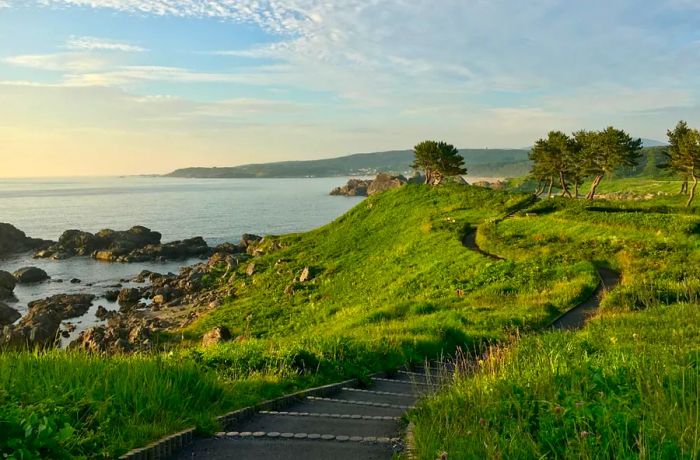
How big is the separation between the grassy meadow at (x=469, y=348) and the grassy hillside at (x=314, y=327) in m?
0.05

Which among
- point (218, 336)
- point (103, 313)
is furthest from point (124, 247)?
point (218, 336)

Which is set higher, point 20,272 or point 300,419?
A: point 300,419

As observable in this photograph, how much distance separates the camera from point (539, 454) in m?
5.59

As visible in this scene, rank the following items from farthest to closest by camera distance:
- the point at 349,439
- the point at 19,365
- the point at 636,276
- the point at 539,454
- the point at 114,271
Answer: the point at 114,271 < the point at 636,276 < the point at 19,365 < the point at 349,439 < the point at 539,454

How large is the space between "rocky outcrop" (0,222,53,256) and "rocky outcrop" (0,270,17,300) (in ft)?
115

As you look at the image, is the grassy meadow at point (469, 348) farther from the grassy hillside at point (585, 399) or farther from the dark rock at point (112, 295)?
the dark rock at point (112, 295)

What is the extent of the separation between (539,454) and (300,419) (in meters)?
5.02

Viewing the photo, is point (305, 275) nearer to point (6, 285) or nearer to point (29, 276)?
point (6, 285)

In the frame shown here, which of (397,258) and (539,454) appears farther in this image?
(397,258)

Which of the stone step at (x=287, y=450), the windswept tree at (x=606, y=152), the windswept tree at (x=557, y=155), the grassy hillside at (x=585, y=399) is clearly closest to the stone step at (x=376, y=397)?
the grassy hillside at (x=585, y=399)

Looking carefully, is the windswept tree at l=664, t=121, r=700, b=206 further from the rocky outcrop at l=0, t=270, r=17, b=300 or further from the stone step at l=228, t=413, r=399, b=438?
the rocky outcrop at l=0, t=270, r=17, b=300

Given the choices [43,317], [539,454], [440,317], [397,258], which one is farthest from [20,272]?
[539,454]

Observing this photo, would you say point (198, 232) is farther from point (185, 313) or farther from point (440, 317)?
point (440, 317)

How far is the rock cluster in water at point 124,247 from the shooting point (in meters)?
78.8
